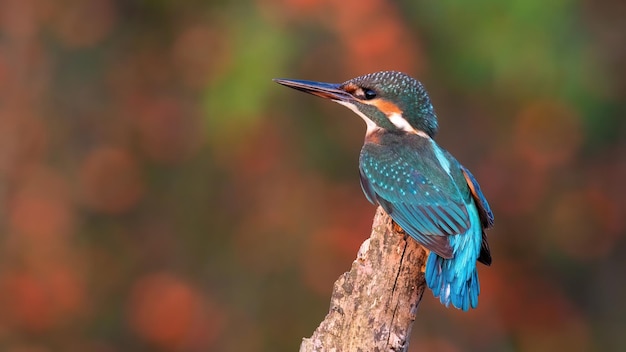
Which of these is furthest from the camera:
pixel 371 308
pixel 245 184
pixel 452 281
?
pixel 245 184

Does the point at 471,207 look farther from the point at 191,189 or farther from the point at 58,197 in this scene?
the point at 58,197

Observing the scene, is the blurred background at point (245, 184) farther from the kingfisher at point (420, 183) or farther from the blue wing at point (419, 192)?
the blue wing at point (419, 192)

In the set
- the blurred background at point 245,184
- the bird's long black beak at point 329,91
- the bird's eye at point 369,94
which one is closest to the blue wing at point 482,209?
the bird's eye at point 369,94

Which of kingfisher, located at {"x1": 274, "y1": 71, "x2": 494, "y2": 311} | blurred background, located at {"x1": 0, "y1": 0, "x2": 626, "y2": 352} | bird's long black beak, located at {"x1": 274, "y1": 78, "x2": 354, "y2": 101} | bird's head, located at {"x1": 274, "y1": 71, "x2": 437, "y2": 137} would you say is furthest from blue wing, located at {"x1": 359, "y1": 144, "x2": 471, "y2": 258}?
blurred background, located at {"x1": 0, "y1": 0, "x2": 626, "y2": 352}

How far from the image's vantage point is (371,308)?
3.34 metres

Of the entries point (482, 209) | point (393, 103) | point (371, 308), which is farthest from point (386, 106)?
point (371, 308)

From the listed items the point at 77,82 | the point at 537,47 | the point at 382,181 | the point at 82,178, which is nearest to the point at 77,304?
the point at 82,178

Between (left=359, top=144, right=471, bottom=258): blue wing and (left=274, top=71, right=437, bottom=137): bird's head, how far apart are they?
0.50 ft

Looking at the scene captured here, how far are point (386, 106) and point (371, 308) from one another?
41.8 inches

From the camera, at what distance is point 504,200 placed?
25.1ft

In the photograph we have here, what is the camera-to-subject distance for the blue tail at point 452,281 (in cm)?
347

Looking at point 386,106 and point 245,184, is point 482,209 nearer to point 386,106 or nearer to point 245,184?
point 386,106

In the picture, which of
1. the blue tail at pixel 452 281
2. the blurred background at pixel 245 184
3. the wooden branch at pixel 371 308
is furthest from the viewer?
the blurred background at pixel 245 184

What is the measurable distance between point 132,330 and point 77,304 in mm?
457
